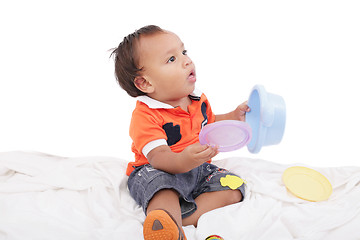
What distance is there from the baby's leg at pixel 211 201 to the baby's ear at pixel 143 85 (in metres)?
0.54

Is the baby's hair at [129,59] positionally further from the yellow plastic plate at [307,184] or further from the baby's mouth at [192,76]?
the yellow plastic plate at [307,184]

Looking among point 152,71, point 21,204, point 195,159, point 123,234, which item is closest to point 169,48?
point 152,71

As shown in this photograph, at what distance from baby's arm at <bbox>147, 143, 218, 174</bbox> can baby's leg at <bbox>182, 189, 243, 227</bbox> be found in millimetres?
198

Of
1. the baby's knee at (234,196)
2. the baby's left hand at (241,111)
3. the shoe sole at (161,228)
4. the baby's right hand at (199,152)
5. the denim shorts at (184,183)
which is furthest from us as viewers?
the baby's left hand at (241,111)

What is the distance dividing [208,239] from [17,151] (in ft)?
4.21

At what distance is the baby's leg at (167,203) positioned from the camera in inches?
63.6

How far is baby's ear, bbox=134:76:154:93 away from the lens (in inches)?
73.5

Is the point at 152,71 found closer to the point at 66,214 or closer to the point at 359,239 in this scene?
the point at 66,214

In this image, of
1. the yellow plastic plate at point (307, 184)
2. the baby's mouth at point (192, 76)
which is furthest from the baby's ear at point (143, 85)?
the yellow plastic plate at point (307, 184)

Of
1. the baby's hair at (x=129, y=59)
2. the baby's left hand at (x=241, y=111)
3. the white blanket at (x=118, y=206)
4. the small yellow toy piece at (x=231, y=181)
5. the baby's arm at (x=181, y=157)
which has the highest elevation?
the baby's hair at (x=129, y=59)

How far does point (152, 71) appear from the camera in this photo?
5.97 feet

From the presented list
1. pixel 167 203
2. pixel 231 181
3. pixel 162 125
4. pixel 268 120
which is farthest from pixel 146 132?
pixel 268 120

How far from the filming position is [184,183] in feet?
5.90

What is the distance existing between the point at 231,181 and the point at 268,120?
330 millimetres
